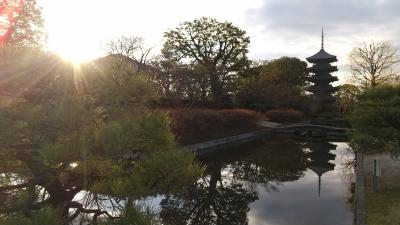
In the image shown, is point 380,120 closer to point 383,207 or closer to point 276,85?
point 383,207

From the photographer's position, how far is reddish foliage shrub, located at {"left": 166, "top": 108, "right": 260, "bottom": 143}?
2149cm

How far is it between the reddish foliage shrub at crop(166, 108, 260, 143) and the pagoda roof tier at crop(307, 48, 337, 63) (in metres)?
23.9

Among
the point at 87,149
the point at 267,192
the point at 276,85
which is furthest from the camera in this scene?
the point at 276,85

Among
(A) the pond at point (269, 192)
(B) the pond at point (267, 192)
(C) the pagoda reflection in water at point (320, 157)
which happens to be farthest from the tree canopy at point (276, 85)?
(B) the pond at point (267, 192)

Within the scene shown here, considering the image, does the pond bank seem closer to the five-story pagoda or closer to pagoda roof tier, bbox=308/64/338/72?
the five-story pagoda

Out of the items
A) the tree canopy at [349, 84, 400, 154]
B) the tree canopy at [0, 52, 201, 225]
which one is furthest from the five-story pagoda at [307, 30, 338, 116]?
the tree canopy at [0, 52, 201, 225]

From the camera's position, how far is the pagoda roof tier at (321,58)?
49.4 m

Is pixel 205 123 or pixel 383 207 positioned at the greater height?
pixel 205 123

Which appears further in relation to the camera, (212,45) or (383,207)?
(212,45)

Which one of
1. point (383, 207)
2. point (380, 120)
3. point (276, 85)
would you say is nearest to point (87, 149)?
point (383, 207)

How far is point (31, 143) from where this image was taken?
200 cm

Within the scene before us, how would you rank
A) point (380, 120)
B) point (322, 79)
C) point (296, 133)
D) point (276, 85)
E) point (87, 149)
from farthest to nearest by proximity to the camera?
point (322, 79)
point (276, 85)
point (296, 133)
point (380, 120)
point (87, 149)

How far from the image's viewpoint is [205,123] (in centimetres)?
2350

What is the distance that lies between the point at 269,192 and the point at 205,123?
431 inches
